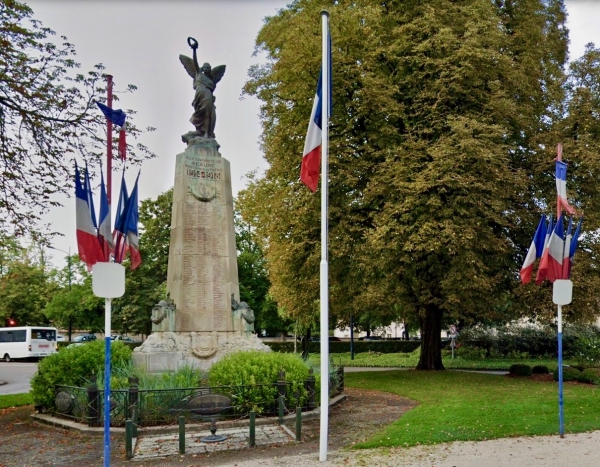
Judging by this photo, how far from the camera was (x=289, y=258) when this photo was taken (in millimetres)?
23422

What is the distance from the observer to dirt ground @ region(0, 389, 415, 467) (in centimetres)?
995

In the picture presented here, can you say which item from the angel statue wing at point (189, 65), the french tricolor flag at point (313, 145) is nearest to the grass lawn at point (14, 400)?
the angel statue wing at point (189, 65)

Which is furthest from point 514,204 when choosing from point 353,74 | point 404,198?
point 353,74

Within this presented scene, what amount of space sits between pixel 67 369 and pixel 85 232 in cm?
734

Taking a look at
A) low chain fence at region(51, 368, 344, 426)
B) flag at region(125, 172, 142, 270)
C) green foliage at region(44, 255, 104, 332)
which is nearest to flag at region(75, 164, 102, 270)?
flag at region(125, 172, 142, 270)

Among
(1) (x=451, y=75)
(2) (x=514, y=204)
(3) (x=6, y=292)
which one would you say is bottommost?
(3) (x=6, y=292)

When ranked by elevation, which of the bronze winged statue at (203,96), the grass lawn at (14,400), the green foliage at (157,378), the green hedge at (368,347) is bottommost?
the green hedge at (368,347)

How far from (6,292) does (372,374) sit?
3993cm

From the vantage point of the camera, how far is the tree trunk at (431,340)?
25.5 m

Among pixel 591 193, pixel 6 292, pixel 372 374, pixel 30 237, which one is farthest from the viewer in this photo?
pixel 6 292

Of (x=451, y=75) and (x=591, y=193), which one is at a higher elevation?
(x=451, y=75)

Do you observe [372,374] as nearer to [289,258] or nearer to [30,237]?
[289,258]

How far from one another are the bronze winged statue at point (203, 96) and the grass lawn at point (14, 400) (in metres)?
9.55

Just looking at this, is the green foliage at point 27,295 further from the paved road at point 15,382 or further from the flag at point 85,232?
the flag at point 85,232
